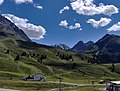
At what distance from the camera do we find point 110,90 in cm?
13700

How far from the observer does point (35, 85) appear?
161000 mm

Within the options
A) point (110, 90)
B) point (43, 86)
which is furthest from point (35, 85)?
point (110, 90)

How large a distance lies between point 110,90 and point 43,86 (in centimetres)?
3887

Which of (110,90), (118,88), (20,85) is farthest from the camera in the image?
(20,85)

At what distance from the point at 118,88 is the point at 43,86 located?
46810 millimetres

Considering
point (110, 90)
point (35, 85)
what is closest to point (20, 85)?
point (35, 85)

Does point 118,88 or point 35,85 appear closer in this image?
point 118,88

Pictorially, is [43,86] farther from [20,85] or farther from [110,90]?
[110,90]

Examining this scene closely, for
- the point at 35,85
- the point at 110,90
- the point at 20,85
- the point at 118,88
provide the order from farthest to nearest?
the point at 35,85, the point at 20,85, the point at 110,90, the point at 118,88

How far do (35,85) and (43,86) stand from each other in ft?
13.4

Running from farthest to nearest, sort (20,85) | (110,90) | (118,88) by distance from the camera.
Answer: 1. (20,85)
2. (110,90)
3. (118,88)

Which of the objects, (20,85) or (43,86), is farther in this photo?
(43,86)

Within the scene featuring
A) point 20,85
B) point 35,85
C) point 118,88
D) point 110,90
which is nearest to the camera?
point 118,88

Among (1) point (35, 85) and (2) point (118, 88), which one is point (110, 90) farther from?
(1) point (35, 85)
